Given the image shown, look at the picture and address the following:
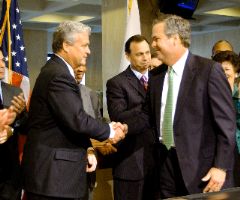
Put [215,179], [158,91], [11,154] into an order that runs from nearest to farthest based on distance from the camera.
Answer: [215,179], [158,91], [11,154]

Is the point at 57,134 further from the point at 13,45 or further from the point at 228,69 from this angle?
the point at 13,45

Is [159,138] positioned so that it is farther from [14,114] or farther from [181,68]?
[14,114]

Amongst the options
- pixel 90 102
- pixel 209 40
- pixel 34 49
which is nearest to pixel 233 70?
pixel 90 102

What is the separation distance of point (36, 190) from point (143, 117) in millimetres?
845

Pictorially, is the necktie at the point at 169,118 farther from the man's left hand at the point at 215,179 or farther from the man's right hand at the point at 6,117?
the man's right hand at the point at 6,117

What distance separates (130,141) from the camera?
3.45 m

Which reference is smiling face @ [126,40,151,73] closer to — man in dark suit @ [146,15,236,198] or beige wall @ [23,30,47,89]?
man in dark suit @ [146,15,236,198]

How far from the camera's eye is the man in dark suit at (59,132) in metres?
2.57

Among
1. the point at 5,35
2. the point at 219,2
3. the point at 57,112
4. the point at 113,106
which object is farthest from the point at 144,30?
the point at 219,2

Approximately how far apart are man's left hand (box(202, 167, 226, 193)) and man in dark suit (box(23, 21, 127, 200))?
2.08ft

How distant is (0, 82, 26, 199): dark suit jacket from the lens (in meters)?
3.20

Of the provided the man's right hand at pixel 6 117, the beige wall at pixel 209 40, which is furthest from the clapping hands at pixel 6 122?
the beige wall at pixel 209 40

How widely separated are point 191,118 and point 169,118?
0.14 metres

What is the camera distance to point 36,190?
103 inches
